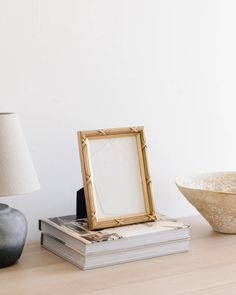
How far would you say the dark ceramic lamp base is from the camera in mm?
1176

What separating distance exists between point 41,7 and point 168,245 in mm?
633

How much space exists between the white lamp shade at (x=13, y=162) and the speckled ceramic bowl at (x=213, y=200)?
0.42m

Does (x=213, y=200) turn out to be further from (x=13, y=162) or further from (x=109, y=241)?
(x=13, y=162)

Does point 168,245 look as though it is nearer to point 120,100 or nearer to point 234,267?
point 234,267

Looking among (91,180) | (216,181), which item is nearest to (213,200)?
(216,181)

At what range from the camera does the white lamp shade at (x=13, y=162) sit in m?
1.14

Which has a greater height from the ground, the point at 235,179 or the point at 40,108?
the point at 40,108

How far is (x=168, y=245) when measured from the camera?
129cm

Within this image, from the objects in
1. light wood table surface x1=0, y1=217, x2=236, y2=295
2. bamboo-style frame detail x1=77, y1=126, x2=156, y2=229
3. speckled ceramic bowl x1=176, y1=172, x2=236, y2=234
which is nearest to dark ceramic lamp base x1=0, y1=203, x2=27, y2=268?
light wood table surface x1=0, y1=217, x2=236, y2=295

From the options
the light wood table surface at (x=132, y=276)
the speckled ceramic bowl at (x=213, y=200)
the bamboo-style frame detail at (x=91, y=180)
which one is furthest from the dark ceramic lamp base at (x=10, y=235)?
the speckled ceramic bowl at (x=213, y=200)

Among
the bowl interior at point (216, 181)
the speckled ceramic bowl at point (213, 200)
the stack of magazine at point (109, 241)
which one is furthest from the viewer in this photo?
the bowl interior at point (216, 181)

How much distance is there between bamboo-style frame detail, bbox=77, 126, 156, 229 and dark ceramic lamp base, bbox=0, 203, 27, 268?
0.16 metres

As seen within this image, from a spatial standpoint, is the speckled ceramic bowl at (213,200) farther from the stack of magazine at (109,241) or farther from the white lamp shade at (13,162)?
the white lamp shade at (13,162)

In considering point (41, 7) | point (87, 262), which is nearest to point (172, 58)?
point (41, 7)
